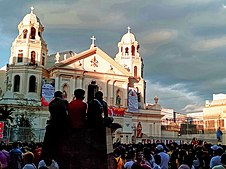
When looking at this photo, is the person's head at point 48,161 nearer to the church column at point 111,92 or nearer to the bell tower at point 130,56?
the church column at point 111,92

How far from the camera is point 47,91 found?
47.2 m

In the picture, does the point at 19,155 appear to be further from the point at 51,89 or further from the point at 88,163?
the point at 51,89

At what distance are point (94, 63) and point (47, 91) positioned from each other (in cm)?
919

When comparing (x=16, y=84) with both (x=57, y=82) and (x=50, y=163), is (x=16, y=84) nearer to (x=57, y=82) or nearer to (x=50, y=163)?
(x=57, y=82)

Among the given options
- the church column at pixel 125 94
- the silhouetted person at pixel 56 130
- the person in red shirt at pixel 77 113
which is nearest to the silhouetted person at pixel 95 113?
the person in red shirt at pixel 77 113

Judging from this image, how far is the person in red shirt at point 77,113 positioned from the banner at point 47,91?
38843 mm

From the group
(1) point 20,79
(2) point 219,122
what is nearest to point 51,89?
(1) point 20,79

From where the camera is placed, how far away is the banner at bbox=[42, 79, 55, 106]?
152ft

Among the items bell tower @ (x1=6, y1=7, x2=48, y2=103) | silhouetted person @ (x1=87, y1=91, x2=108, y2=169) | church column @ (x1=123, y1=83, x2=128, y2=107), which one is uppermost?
bell tower @ (x1=6, y1=7, x2=48, y2=103)

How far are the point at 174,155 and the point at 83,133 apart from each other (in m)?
4.87

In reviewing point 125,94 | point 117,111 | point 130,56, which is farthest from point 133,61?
point 117,111

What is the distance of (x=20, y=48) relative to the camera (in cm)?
4966

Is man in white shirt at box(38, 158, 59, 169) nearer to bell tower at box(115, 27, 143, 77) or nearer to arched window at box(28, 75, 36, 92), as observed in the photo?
arched window at box(28, 75, 36, 92)

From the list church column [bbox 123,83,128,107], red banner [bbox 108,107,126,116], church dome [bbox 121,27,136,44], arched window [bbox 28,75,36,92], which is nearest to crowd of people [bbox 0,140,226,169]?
red banner [bbox 108,107,126,116]
